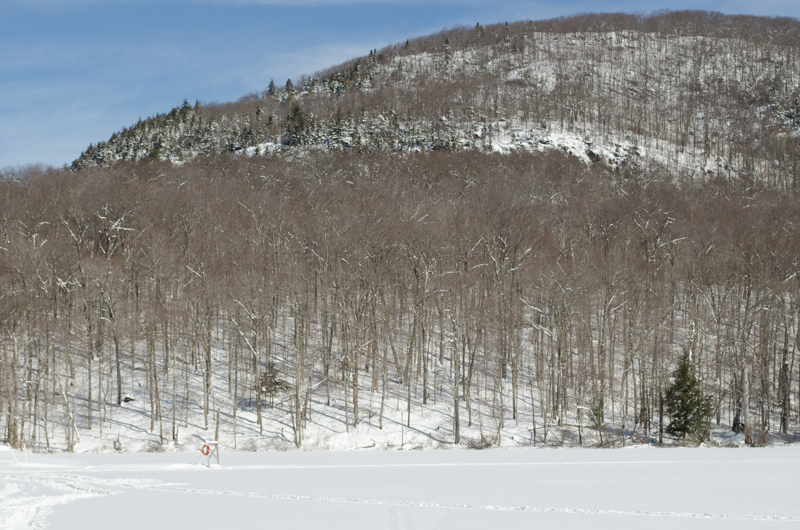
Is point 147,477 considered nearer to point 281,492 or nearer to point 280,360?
point 281,492

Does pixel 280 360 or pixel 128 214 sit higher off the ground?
pixel 128 214

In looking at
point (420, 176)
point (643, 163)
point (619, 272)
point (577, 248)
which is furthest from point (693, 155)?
point (619, 272)

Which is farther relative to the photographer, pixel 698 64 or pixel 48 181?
pixel 698 64

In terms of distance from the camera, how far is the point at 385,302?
1594 inches

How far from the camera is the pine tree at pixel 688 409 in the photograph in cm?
2780

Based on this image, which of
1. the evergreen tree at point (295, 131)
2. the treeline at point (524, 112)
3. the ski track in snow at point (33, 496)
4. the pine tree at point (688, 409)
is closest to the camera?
the ski track in snow at point (33, 496)

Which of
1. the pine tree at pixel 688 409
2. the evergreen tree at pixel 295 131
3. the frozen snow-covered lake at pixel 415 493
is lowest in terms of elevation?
the pine tree at pixel 688 409

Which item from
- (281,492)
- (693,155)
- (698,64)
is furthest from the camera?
(698,64)

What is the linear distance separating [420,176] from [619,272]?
34238mm

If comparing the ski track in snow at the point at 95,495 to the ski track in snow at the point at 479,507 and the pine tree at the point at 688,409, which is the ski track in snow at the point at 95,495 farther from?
the pine tree at the point at 688,409

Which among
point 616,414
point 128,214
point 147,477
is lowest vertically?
point 616,414

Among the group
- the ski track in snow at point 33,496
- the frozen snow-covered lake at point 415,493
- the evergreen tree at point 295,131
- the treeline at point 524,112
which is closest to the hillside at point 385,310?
the frozen snow-covered lake at point 415,493

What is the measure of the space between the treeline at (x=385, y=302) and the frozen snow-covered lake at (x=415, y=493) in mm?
10218

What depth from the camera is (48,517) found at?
10.8 metres
